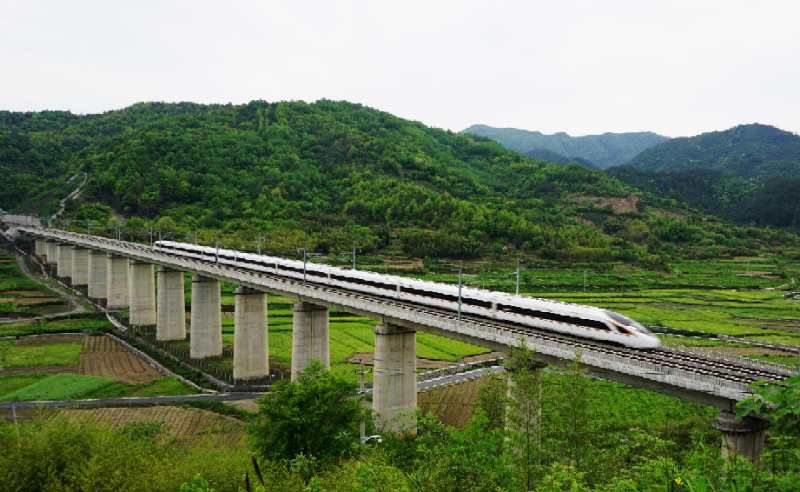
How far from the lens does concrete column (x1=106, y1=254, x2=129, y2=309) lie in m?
94.2

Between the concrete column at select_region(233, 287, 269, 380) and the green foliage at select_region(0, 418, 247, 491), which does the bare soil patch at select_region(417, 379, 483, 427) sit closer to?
the concrete column at select_region(233, 287, 269, 380)

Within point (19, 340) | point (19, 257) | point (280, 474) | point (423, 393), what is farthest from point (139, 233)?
point (280, 474)

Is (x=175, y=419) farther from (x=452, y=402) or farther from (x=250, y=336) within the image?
(x=452, y=402)

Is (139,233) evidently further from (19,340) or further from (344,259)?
(19,340)

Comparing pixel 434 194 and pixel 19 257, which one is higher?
pixel 434 194

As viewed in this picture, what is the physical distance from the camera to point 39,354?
219ft

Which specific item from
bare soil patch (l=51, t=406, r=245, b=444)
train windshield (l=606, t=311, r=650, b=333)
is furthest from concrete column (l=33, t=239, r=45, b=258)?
train windshield (l=606, t=311, r=650, b=333)

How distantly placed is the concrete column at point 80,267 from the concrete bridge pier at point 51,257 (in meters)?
12.9

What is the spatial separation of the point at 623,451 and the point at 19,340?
76.5m

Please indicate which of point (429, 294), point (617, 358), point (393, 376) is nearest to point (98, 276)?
point (429, 294)

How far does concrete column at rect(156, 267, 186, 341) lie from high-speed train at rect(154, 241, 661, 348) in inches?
741

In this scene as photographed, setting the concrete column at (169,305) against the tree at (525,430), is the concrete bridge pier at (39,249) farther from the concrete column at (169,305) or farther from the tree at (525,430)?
the tree at (525,430)

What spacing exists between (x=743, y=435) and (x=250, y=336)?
45.3 meters

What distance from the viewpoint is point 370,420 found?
39750 mm
